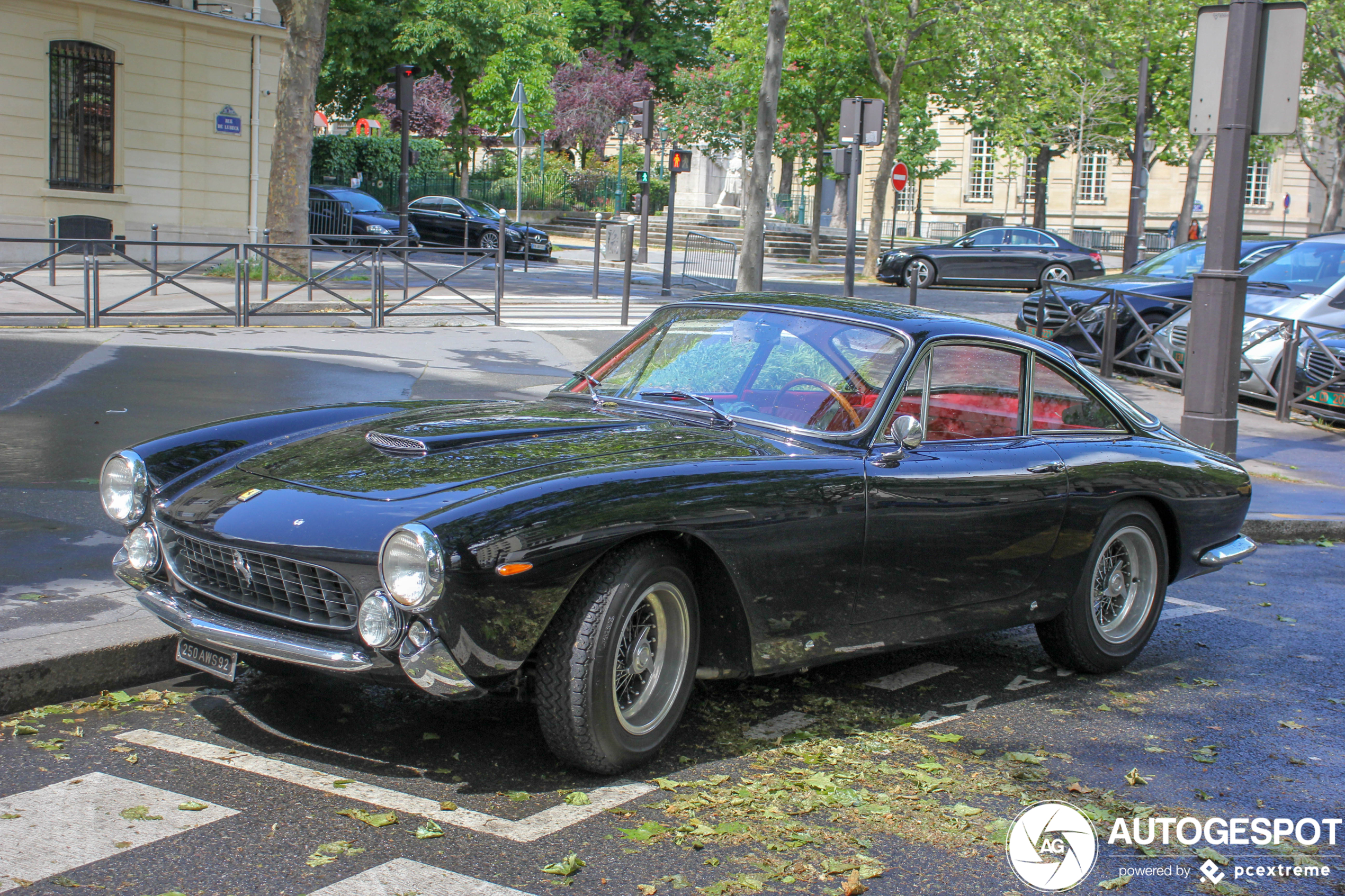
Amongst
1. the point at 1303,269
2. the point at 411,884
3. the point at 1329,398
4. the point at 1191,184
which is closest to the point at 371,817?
the point at 411,884

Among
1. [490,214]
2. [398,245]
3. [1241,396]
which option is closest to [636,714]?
[1241,396]

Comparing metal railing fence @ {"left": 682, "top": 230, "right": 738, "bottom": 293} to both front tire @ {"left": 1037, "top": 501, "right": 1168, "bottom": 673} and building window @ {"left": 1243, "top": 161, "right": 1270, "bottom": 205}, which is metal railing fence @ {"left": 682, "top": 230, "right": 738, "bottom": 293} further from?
building window @ {"left": 1243, "top": 161, "right": 1270, "bottom": 205}

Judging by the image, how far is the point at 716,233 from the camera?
4325 centimetres

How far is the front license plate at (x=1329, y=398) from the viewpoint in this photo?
505 inches

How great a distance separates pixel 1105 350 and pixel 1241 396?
1681mm

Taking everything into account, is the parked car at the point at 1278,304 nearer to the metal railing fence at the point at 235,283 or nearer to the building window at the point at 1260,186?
the metal railing fence at the point at 235,283

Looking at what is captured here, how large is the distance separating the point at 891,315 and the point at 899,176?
89.2 feet

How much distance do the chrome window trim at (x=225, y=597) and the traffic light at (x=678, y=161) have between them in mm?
20909

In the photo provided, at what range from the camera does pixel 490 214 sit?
33688 millimetres

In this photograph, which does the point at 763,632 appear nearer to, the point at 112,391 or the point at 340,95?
the point at 112,391

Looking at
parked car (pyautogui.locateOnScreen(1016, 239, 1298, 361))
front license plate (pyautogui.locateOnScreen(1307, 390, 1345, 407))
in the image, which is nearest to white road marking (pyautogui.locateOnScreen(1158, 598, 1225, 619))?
front license plate (pyautogui.locateOnScreen(1307, 390, 1345, 407))

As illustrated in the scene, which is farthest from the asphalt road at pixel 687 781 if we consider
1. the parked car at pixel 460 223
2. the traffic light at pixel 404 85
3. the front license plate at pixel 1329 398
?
the parked car at pixel 460 223

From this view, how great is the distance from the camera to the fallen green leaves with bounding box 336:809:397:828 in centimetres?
337

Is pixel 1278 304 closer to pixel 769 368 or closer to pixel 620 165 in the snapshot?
pixel 769 368
